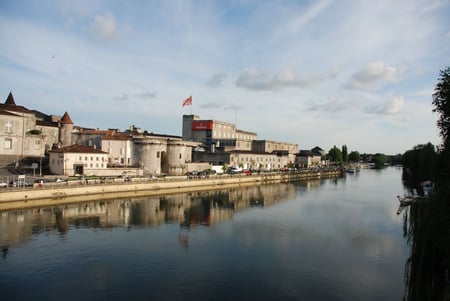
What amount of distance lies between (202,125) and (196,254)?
257ft

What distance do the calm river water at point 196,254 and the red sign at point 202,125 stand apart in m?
59.6

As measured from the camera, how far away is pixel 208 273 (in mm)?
20359

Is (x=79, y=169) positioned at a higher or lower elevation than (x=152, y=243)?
higher

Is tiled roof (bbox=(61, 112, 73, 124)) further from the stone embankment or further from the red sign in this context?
the red sign

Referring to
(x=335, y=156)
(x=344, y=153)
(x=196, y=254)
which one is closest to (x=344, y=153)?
(x=344, y=153)

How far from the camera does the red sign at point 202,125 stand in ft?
328

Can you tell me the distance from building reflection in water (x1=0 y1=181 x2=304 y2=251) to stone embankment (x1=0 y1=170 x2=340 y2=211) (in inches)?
81.3

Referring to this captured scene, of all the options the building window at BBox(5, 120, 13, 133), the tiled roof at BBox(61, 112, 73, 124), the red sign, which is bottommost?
the building window at BBox(5, 120, 13, 133)

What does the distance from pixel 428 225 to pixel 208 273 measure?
1166 cm

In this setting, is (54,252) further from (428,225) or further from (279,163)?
(279,163)

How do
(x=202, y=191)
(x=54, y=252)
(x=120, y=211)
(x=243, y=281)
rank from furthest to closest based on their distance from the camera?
(x=202, y=191)
(x=120, y=211)
(x=54, y=252)
(x=243, y=281)

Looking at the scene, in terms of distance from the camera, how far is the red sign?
99831mm

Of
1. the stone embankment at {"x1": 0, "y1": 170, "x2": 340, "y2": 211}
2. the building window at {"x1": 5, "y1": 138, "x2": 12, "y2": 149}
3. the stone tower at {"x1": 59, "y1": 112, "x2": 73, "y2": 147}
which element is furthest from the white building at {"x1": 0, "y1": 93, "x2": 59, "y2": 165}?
the stone embankment at {"x1": 0, "y1": 170, "x2": 340, "y2": 211}

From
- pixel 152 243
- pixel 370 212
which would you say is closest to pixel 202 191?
pixel 370 212
